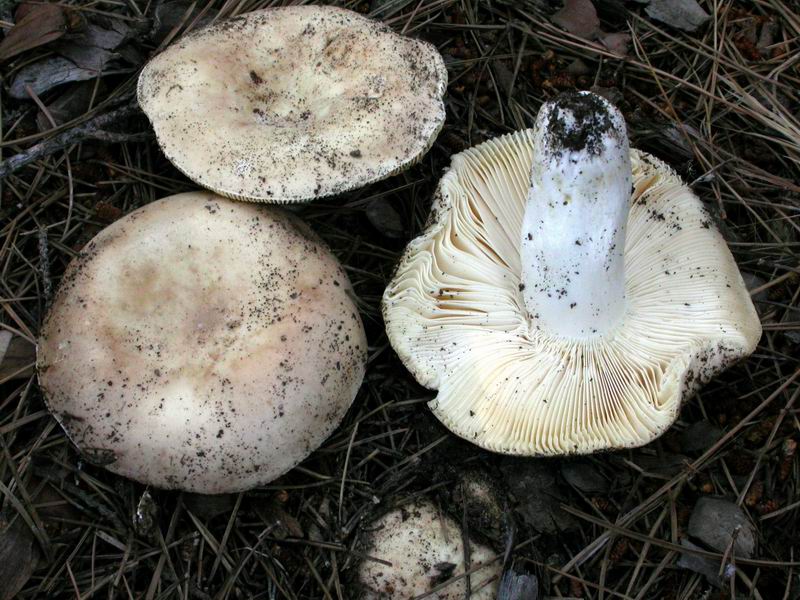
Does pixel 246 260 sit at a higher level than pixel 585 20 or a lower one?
lower

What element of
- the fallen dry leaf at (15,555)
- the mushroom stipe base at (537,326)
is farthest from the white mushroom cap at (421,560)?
the fallen dry leaf at (15,555)

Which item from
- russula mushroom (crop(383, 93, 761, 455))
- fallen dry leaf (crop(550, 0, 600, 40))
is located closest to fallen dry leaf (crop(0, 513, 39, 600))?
russula mushroom (crop(383, 93, 761, 455))

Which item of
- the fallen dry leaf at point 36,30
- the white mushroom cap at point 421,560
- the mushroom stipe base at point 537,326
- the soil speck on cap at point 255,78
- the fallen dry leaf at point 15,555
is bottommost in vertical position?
the white mushroom cap at point 421,560

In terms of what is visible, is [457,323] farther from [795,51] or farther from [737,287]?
[795,51]

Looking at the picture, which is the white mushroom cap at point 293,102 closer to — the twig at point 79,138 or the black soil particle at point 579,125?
the twig at point 79,138

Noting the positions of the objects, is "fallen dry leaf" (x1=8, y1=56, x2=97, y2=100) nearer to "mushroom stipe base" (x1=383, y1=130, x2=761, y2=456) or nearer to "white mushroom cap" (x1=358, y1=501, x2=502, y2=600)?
"mushroom stipe base" (x1=383, y1=130, x2=761, y2=456)

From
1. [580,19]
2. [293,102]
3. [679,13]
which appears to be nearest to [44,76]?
[293,102]

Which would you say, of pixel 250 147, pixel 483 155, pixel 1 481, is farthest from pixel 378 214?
pixel 1 481
